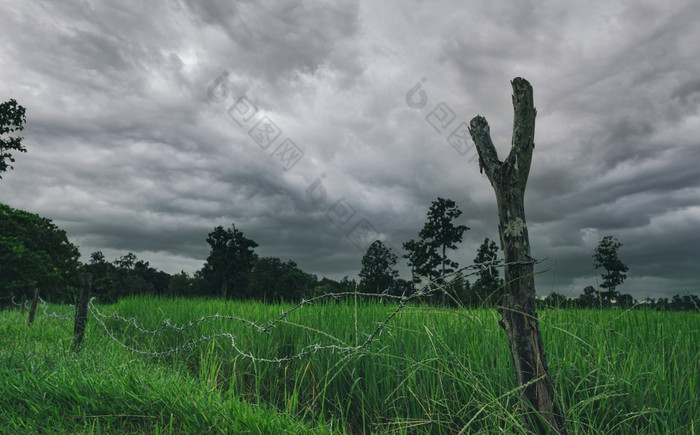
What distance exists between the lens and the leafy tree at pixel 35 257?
23.9 meters

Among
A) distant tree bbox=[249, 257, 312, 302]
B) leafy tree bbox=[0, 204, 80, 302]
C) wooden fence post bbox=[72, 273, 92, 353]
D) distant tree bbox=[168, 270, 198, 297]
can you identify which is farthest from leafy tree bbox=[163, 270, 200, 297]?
wooden fence post bbox=[72, 273, 92, 353]

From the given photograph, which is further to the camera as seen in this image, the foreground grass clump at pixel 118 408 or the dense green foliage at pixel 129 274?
the dense green foliage at pixel 129 274

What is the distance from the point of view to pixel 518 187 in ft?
9.95

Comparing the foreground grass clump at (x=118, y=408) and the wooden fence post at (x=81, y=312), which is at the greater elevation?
the wooden fence post at (x=81, y=312)

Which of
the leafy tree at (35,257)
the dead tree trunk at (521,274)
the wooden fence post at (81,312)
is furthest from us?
the leafy tree at (35,257)

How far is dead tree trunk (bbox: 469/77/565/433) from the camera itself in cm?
291

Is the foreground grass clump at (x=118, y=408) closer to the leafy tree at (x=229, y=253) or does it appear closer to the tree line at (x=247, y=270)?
the tree line at (x=247, y=270)

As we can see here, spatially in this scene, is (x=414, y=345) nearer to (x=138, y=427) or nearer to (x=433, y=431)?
(x=433, y=431)

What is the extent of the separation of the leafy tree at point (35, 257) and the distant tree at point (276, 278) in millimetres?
33810

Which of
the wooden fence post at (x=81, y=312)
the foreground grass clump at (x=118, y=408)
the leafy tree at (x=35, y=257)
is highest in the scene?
the leafy tree at (x=35, y=257)

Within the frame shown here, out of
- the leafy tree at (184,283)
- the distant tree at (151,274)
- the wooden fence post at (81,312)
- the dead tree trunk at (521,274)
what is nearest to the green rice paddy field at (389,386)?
the dead tree trunk at (521,274)

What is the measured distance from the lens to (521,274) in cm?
294

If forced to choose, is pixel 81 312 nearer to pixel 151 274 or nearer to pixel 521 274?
pixel 521 274

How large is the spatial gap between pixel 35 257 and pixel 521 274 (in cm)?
2738
